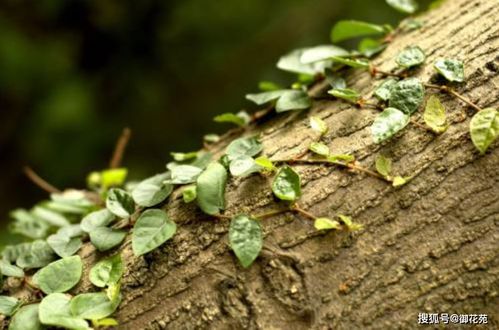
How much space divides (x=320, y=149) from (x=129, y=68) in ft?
6.52

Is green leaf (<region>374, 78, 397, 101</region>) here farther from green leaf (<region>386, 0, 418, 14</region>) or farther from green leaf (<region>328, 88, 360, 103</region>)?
green leaf (<region>386, 0, 418, 14</region>)

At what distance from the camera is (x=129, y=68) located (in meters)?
2.62

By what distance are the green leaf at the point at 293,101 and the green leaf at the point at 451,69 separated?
258 mm

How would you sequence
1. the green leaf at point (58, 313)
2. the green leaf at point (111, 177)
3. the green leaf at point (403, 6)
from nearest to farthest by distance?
the green leaf at point (58, 313), the green leaf at point (403, 6), the green leaf at point (111, 177)

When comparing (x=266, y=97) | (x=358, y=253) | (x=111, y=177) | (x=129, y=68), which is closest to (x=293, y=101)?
(x=266, y=97)

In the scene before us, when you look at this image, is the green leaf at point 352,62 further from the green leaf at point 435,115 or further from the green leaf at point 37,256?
the green leaf at point 37,256

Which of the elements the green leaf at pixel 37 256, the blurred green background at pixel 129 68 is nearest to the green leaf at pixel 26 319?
the green leaf at pixel 37 256

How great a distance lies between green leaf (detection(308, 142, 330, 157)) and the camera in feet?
2.78

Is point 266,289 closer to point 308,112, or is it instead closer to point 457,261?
point 457,261

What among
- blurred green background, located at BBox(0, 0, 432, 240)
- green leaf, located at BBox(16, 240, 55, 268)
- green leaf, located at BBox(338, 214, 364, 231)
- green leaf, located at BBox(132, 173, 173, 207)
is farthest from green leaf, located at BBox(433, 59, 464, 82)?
blurred green background, located at BBox(0, 0, 432, 240)

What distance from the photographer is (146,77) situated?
2.66 metres

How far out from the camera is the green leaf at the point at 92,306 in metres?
0.75

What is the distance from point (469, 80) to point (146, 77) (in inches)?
81.4

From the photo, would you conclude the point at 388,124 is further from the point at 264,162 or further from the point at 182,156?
the point at 182,156
